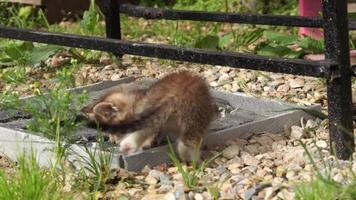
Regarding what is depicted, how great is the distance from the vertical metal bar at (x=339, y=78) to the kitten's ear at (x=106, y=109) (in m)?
0.97

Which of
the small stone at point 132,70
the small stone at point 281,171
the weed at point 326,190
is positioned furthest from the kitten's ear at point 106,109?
the small stone at point 132,70

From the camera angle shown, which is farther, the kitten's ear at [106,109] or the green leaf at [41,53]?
the green leaf at [41,53]

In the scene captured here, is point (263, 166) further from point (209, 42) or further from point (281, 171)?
point (209, 42)

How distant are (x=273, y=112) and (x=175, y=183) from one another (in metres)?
1.11

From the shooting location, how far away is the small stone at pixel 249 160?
13.2ft

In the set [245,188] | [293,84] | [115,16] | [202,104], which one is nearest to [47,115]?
[202,104]

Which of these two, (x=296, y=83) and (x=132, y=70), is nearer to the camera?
(x=296, y=83)

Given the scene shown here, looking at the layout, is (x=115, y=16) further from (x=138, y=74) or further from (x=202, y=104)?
(x=202, y=104)

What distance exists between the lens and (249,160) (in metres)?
4.05

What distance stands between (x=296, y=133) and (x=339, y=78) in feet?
1.89

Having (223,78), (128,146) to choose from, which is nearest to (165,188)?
(128,146)

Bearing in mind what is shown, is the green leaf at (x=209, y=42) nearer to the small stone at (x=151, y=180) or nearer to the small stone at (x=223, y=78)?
the small stone at (x=223, y=78)

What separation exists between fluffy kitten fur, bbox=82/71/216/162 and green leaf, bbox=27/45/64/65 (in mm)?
2201

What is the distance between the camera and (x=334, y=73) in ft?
12.8
